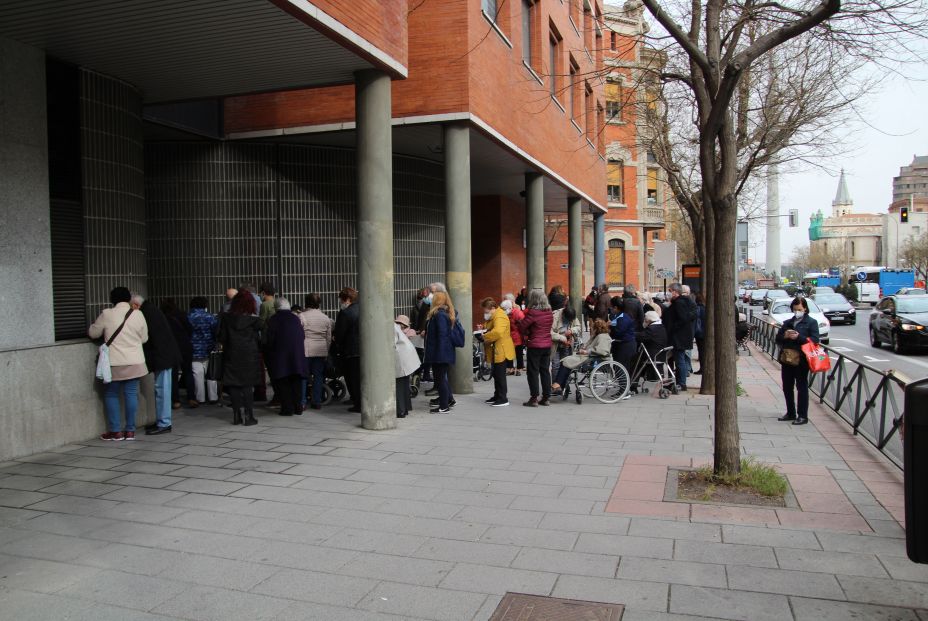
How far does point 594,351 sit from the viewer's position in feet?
38.9

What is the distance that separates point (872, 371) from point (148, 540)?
8.46 m

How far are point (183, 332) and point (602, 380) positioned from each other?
661 centimetres

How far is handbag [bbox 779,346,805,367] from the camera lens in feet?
32.3

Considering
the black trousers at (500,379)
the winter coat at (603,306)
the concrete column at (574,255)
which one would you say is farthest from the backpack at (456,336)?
the concrete column at (574,255)

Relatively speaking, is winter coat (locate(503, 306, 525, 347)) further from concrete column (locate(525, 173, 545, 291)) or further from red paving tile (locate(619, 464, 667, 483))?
red paving tile (locate(619, 464, 667, 483))

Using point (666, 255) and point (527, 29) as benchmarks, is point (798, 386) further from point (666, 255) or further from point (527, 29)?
point (666, 255)

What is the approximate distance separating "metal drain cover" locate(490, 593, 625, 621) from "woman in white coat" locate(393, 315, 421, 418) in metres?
6.08

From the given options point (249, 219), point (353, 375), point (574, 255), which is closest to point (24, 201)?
point (353, 375)

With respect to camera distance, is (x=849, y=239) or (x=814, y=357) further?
(x=849, y=239)

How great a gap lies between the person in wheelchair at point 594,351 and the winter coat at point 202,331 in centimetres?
543

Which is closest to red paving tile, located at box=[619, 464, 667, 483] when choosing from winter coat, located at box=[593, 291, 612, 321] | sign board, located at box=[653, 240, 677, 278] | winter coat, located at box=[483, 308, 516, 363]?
winter coat, located at box=[483, 308, 516, 363]

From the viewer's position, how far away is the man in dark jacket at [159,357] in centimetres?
932

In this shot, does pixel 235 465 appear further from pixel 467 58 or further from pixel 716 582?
pixel 467 58

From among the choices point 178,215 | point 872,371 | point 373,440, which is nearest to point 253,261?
point 178,215
